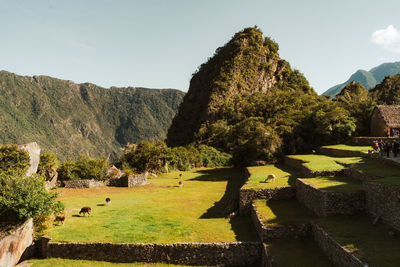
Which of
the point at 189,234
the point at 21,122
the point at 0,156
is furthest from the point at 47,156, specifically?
the point at 21,122

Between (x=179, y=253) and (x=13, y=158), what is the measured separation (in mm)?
22634

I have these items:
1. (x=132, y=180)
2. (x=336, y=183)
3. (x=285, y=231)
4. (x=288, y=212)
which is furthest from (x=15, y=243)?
(x=132, y=180)

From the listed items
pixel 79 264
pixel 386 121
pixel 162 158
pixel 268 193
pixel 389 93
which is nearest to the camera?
pixel 79 264

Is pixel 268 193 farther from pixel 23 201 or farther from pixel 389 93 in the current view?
pixel 389 93

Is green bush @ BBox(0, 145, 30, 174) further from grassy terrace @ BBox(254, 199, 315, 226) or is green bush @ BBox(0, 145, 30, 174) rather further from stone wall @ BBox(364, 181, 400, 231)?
stone wall @ BBox(364, 181, 400, 231)

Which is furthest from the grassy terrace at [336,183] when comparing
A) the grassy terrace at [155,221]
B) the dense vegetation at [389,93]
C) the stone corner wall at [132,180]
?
the dense vegetation at [389,93]

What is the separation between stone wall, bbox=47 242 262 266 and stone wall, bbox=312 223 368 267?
2.78 metres

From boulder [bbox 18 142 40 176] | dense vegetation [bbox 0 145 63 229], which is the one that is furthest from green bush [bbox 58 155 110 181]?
dense vegetation [bbox 0 145 63 229]

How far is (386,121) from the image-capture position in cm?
3089

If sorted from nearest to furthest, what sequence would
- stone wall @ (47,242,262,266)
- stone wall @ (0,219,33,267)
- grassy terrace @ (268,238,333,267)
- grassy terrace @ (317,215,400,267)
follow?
1. grassy terrace @ (317,215,400,267)
2. grassy terrace @ (268,238,333,267)
3. stone wall @ (47,242,262,266)
4. stone wall @ (0,219,33,267)

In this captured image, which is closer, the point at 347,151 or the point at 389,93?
the point at 347,151

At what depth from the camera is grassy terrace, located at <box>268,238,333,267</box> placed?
1020 cm

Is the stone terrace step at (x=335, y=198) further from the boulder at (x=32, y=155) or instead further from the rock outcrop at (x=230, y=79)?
the rock outcrop at (x=230, y=79)

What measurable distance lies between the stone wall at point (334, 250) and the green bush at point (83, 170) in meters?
28.6
